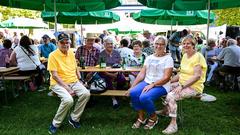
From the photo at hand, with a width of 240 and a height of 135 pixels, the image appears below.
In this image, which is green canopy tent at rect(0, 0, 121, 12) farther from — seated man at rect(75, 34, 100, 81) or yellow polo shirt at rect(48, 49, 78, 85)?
yellow polo shirt at rect(48, 49, 78, 85)

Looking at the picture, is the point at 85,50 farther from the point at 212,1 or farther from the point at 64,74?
the point at 212,1

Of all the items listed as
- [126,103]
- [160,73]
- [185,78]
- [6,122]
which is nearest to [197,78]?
[185,78]

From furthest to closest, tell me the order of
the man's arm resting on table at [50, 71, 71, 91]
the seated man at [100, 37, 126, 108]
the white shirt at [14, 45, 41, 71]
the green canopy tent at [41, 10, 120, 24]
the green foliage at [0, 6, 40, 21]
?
the green foliage at [0, 6, 40, 21], the green canopy tent at [41, 10, 120, 24], the white shirt at [14, 45, 41, 71], the seated man at [100, 37, 126, 108], the man's arm resting on table at [50, 71, 71, 91]

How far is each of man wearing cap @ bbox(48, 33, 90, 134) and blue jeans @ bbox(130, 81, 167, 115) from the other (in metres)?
0.82

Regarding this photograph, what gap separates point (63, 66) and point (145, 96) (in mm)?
1545

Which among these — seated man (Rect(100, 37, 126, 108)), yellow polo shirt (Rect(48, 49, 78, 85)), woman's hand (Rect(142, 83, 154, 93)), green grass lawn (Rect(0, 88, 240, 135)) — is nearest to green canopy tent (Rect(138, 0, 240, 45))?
seated man (Rect(100, 37, 126, 108))

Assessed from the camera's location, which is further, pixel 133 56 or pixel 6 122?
pixel 133 56

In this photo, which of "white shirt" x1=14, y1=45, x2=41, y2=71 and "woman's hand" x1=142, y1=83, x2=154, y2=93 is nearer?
"woman's hand" x1=142, y1=83, x2=154, y2=93

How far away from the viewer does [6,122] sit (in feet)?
18.0

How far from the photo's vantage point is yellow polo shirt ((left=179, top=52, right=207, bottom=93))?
4.99 m

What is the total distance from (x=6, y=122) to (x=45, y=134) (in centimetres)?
111

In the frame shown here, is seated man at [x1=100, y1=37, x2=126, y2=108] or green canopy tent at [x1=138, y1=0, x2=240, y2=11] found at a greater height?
green canopy tent at [x1=138, y1=0, x2=240, y2=11]

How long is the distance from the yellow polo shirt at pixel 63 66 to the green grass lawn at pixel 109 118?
2.73 feet

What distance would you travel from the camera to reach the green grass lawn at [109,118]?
4969 millimetres
